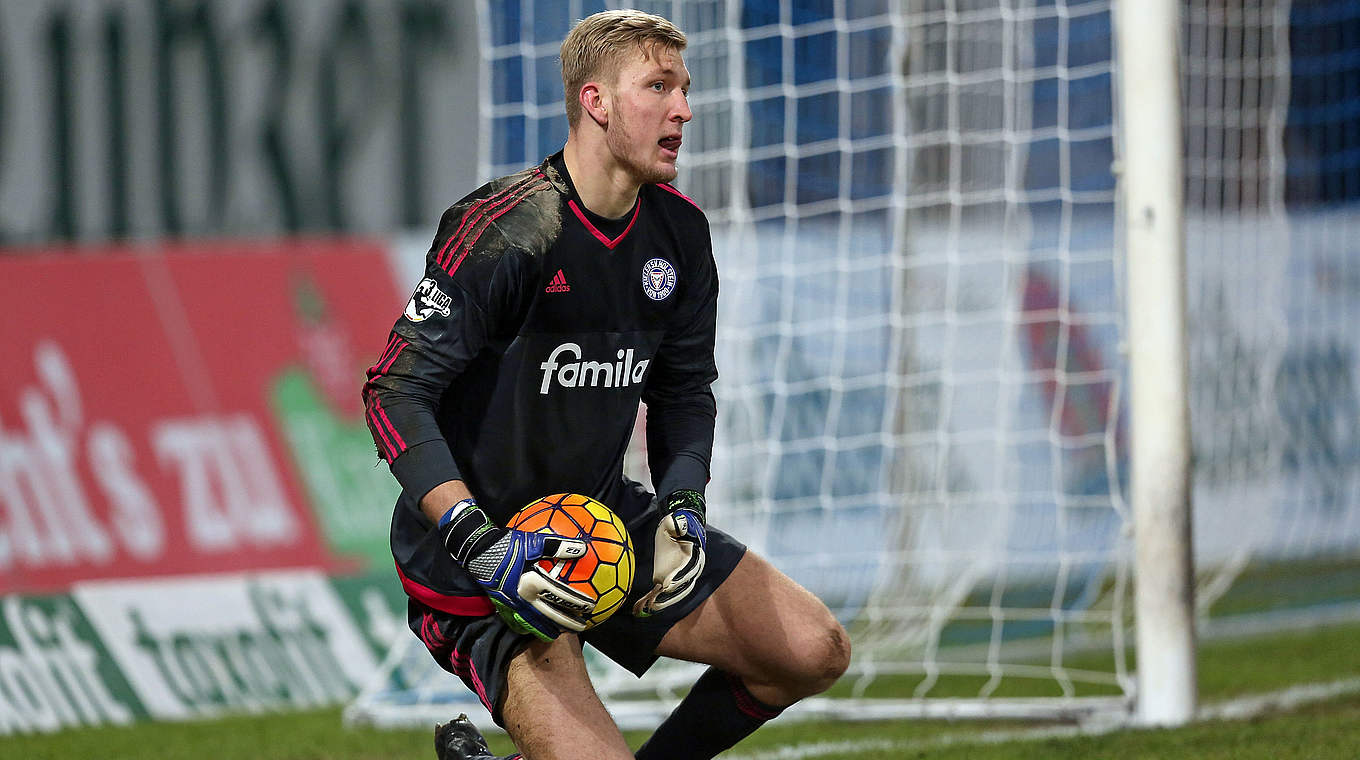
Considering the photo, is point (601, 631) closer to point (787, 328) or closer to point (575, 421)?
point (575, 421)

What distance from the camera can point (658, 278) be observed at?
3697 mm

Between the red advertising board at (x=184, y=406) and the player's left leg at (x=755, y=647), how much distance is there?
483 centimetres

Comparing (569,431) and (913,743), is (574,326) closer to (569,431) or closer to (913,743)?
(569,431)

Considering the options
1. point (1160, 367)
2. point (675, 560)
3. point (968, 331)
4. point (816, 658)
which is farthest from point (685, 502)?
point (968, 331)

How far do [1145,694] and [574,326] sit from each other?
2722 mm

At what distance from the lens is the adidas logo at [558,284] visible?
3525 mm

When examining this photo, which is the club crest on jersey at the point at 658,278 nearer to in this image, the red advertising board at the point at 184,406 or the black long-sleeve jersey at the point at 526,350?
the black long-sleeve jersey at the point at 526,350

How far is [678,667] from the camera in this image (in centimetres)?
643

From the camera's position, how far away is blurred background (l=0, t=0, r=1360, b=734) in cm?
659

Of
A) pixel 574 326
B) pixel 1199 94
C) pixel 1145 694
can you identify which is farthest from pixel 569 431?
pixel 1199 94

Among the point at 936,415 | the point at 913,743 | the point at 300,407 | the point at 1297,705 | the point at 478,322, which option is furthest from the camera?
the point at 300,407

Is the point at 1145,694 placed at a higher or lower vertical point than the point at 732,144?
lower

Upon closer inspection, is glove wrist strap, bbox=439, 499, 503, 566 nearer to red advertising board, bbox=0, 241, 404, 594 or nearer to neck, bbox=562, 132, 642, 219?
neck, bbox=562, 132, 642, 219

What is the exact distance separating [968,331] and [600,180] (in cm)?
505
